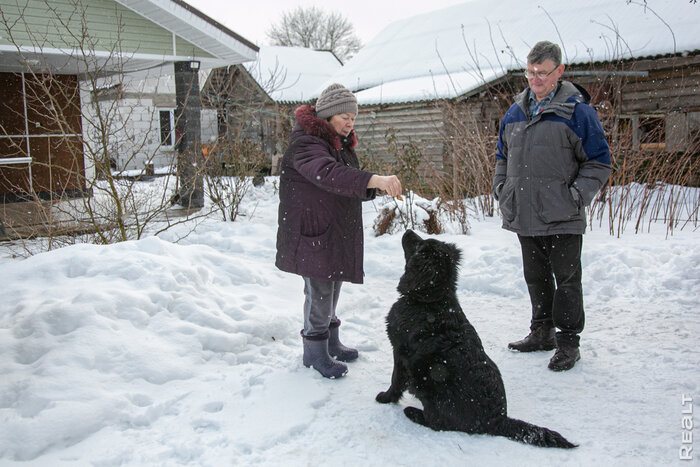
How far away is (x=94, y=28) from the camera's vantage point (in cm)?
888

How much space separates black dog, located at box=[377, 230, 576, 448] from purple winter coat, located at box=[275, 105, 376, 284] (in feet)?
1.33

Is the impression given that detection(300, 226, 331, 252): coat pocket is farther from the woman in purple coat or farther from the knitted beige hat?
the knitted beige hat

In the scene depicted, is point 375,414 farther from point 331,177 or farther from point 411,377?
point 331,177

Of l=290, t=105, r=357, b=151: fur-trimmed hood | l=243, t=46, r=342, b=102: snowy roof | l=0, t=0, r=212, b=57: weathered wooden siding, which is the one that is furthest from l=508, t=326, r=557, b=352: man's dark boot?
l=243, t=46, r=342, b=102: snowy roof

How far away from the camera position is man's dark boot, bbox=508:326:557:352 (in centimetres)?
359

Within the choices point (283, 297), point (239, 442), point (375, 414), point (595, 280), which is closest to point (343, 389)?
point (375, 414)

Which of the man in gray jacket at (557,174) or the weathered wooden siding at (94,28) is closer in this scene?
the man in gray jacket at (557,174)

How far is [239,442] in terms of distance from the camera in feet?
8.05

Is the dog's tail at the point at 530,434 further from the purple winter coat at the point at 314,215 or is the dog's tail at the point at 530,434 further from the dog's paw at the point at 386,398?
the purple winter coat at the point at 314,215

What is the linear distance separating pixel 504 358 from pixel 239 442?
1.88 metres

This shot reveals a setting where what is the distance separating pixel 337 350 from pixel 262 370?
529 mm

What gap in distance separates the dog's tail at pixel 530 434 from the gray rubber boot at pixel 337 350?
1239 mm

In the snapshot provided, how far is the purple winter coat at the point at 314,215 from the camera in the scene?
2980 millimetres

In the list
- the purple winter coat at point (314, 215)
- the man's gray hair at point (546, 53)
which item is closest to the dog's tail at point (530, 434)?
the purple winter coat at point (314, 215)
